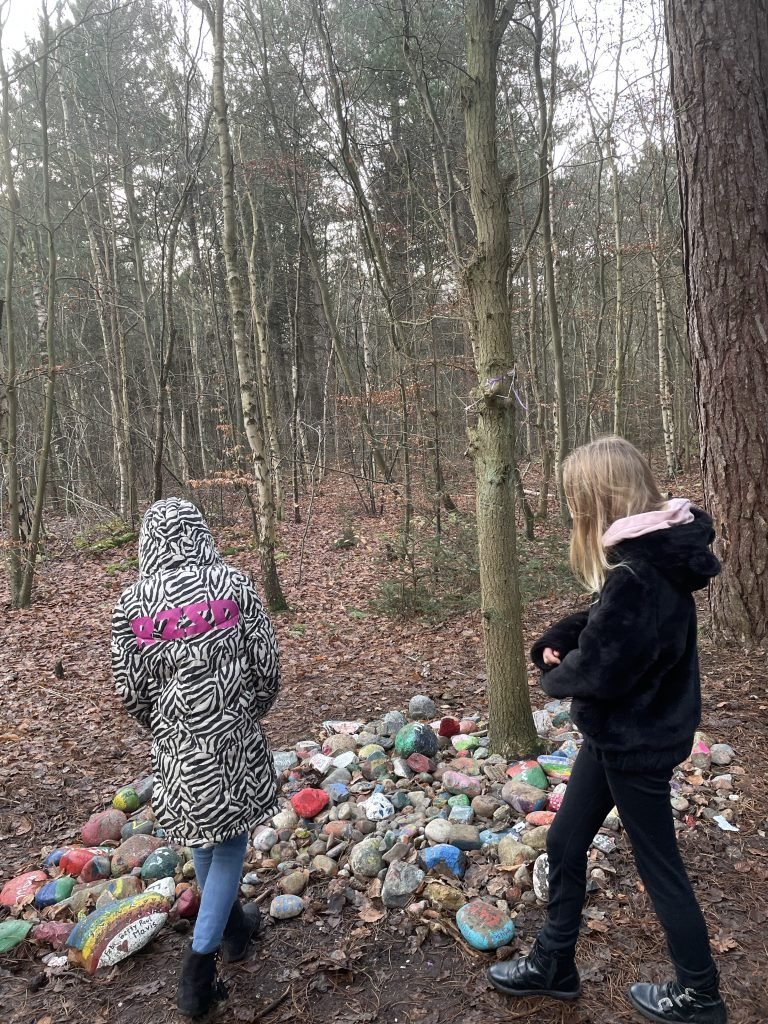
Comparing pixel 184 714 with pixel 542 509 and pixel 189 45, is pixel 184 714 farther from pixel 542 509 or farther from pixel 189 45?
pixel 189 45

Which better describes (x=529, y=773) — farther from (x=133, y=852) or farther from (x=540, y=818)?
(x=133, y=852)

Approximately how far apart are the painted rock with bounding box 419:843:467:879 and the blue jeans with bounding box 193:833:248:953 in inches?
37.2

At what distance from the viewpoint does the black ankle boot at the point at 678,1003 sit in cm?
195

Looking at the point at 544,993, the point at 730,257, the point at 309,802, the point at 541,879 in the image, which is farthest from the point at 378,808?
the point at 730,257

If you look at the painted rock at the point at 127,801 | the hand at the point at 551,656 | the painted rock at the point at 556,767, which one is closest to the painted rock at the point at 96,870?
the painted rock at the point at 127,801

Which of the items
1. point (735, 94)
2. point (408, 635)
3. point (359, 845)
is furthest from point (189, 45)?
point (359, 845)

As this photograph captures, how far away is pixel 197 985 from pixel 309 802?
52.0 inches

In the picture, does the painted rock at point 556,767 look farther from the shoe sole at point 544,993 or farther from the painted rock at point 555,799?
the shoe sole at point 544,993

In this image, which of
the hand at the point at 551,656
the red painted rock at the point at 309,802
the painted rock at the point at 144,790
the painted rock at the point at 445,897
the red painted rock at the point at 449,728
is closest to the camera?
the hand at the point at 551,656

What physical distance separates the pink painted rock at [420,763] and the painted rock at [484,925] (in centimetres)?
128

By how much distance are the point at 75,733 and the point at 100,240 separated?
14.4 metres

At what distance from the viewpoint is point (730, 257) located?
14.6 feet

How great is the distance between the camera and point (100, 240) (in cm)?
1609

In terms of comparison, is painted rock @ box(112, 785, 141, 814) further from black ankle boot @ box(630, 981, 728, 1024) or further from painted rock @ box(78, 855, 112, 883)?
black ankle boot @ box(630, 981, 728, 1024)
